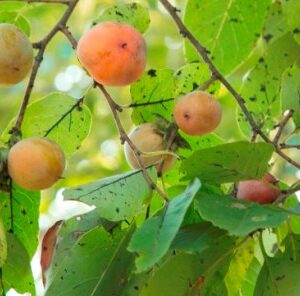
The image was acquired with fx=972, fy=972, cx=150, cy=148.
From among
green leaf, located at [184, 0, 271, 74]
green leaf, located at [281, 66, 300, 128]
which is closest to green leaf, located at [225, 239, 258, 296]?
green leaf, located at [281, 66, 300, 128]

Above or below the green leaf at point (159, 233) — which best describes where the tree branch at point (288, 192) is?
below

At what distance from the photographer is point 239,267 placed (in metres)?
1.35

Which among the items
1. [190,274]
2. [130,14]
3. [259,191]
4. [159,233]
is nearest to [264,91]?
[130,14]

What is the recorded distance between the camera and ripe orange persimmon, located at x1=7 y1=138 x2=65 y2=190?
119 centimetres

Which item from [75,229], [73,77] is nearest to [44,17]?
[73,77]

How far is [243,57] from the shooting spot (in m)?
1.71

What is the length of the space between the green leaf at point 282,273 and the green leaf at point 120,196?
0.18 m

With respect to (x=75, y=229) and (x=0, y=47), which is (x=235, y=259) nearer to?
(x=75, y=229)

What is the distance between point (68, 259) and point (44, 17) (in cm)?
170

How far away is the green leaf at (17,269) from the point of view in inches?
52.3

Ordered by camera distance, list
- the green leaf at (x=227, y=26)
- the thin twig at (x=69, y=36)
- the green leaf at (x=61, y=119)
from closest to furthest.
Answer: the thin twig at (x=69, y=36) < the green leaf at (x=61, y=119) < the green leaf at (x=227, y=26)

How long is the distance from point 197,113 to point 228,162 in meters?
0.15

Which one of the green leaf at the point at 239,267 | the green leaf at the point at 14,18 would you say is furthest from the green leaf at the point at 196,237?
the green leaf at the point at 14,18

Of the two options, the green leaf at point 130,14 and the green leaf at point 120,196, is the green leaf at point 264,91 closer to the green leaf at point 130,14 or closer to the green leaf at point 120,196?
the green leaf at point 130,14
